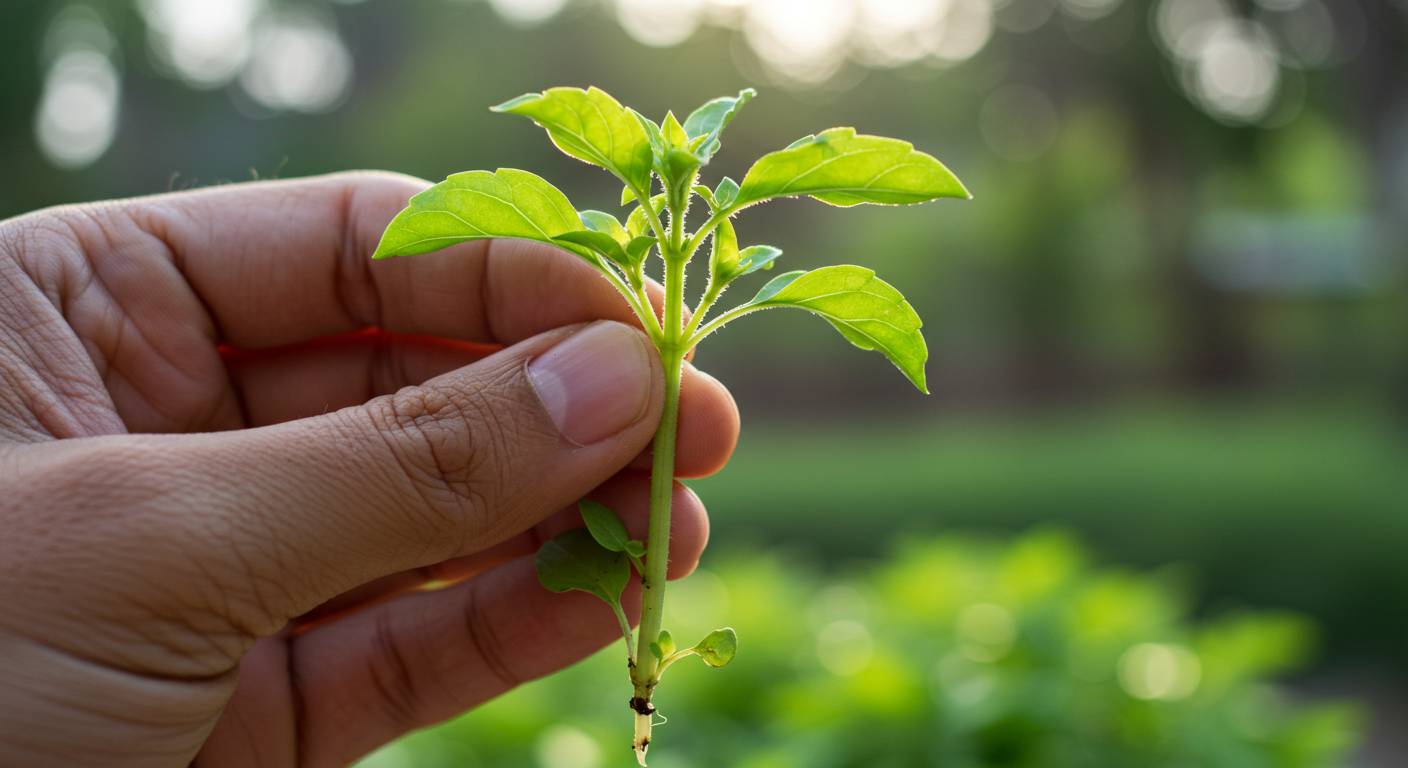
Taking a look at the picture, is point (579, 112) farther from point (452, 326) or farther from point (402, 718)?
point (402, 718)

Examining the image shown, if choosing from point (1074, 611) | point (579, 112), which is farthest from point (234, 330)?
point (1074, 611)

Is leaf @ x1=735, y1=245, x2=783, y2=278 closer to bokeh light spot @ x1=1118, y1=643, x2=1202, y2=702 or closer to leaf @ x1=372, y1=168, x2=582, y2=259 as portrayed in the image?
leaf @ x1=372, y1=168, x2=582, y2=259

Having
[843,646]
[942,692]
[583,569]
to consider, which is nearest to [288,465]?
[583,569]

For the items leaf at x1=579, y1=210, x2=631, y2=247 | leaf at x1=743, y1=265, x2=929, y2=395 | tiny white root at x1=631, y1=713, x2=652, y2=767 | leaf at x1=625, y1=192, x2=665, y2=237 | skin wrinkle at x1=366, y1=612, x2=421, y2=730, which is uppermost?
leaf at x1=743, y1=265, x2=929, y2=395

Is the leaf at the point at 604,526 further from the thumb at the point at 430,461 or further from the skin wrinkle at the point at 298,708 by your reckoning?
the skin wrinkle at the point at 298,708

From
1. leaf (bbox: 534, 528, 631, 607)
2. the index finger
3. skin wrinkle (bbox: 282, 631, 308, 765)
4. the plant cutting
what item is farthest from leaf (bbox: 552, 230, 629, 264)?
skin wrinkle (bbox: 282, 631, 308, 765)

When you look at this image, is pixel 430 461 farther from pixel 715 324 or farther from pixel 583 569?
pixel 715 324

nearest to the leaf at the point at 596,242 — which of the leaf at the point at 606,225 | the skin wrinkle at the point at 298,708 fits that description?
the leaf at the point at 606,225
